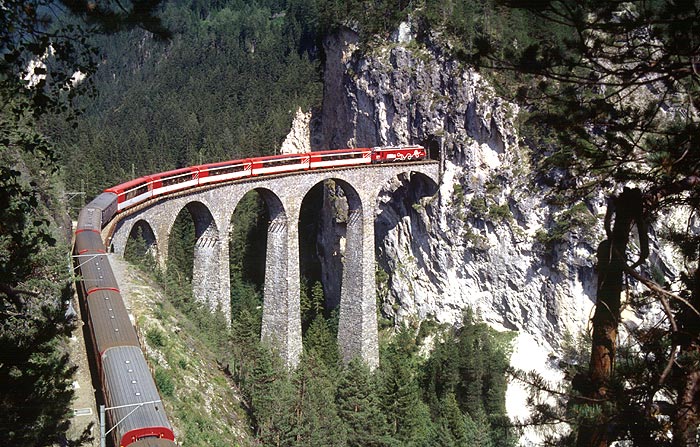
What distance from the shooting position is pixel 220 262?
3522cm

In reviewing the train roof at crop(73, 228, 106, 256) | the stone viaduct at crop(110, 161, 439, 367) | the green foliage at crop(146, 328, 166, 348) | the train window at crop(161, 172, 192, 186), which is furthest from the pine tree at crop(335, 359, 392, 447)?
the train window at crop(161, 172, 192, 186)

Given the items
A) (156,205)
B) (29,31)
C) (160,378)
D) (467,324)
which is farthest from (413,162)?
(29,31)

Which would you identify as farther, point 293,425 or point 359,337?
point 359,337

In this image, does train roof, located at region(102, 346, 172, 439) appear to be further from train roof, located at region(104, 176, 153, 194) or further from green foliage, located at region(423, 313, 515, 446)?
green foliage, located at region(423, 313, 515, 446)

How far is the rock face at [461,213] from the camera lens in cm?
4075

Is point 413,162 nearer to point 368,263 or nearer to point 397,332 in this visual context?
point 368,263

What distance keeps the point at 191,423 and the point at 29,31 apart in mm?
12881

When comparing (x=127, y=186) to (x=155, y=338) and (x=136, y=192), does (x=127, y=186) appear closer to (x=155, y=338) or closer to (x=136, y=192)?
(x=136, y=192)

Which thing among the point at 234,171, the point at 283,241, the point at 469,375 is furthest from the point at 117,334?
the point at 469,375

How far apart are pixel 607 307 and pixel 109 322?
41.3ft

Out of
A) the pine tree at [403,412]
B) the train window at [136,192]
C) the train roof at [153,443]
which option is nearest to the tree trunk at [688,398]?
the train roof at [153,443]

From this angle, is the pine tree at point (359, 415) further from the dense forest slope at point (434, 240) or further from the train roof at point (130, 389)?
the train roof at point (130, 389)

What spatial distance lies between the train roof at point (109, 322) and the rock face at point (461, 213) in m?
29.1

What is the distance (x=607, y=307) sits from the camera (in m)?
7.40
